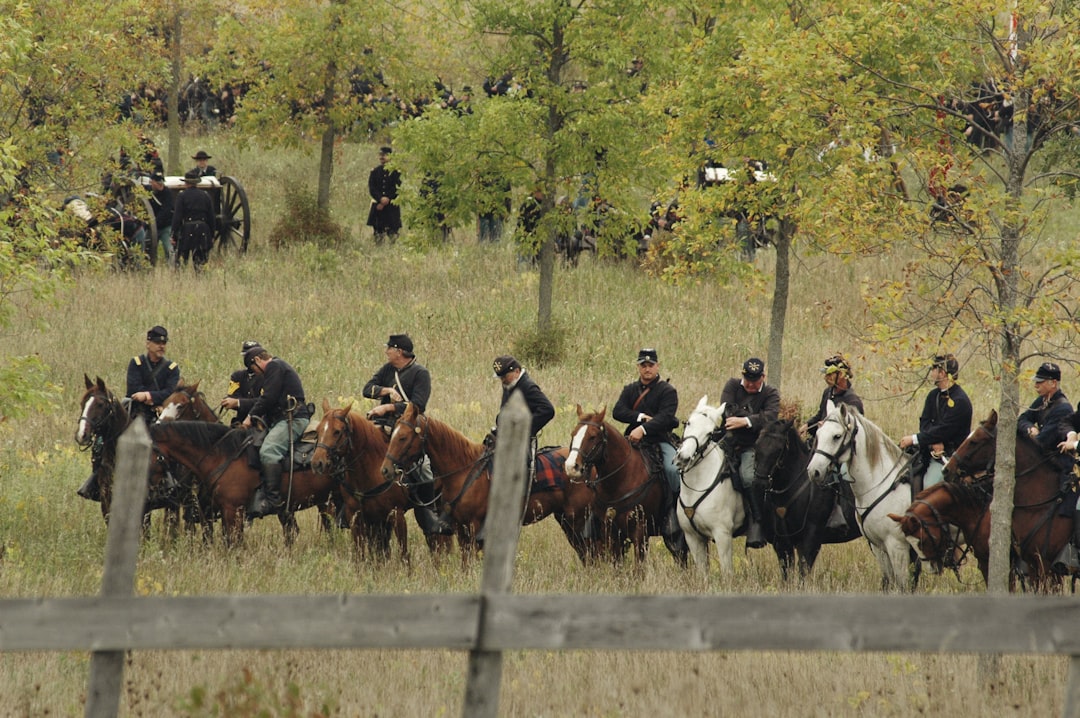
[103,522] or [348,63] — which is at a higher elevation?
[348,63]

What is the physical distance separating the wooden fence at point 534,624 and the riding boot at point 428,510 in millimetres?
7934

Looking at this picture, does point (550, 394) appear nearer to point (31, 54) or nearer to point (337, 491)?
point (337, 491)

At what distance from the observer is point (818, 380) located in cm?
2297

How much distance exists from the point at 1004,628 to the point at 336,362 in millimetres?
18528

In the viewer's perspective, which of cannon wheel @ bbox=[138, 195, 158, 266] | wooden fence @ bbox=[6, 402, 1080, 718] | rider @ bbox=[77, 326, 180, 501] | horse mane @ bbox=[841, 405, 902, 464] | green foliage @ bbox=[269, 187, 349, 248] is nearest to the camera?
wooden fence @ bbox=[6, 402, 1080, 718]

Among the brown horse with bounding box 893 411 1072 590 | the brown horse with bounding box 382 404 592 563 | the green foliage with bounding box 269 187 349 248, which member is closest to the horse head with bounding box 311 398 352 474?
the brown horse with bounding box 382 404 592 563

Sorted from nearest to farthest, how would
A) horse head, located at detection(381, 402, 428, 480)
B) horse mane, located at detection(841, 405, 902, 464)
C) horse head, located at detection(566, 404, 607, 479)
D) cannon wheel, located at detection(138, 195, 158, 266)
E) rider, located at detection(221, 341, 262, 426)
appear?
horse head, located at detection(381, 402, 428, 480) < horse head, located at detection(566, 404, 607, 479) < horse mane, located at detection(841, 405, 902, 464) < rider, located at detection(221, 341, 262, 426) < cannon wheel, located at detection(138, 195, 158, 266)

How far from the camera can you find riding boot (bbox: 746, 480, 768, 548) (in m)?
13.2

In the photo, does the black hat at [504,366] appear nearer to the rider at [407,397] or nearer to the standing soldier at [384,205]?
the rider at [407,397]

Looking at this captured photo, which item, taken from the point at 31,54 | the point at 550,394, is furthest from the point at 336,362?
the point at 31,54

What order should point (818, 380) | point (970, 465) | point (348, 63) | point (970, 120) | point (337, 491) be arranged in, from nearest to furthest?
point (970, 120), point (970, 465), point (337, 491), point (818, 380), point (348, 63)

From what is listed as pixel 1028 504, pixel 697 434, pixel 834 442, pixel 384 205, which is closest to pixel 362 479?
pixel 697 434

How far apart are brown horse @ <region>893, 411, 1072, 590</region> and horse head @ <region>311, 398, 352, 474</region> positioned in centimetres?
531

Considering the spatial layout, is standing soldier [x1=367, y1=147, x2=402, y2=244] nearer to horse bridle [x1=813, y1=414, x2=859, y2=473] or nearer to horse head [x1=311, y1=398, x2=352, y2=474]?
horse head [x1=311, y1=398, x2=352, y2=474]
